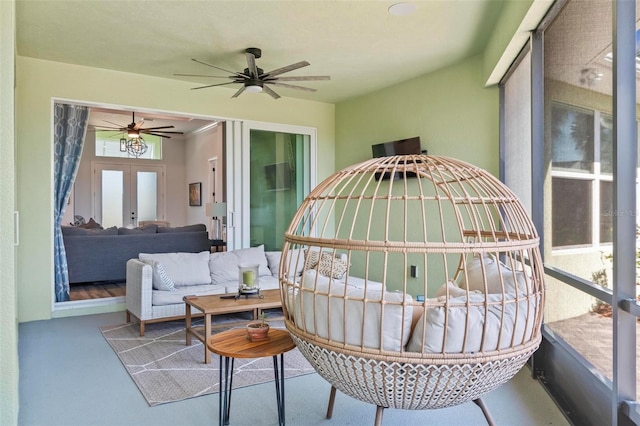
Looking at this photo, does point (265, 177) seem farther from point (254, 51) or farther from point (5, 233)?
point (5, 233)

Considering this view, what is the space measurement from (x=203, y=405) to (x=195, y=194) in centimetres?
830

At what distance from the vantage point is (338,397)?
2.68 meters

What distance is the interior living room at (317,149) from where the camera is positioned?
75.6 inches

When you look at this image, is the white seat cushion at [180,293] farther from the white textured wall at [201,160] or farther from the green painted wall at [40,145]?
the white textured wall at [201,160]

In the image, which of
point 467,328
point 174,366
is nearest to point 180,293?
point 174,366

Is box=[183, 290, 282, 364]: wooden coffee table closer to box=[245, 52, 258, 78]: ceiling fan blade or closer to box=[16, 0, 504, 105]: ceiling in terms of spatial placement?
box=[245, 52, 258, 78]: ceiling fan blade

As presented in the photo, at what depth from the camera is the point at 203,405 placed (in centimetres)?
256

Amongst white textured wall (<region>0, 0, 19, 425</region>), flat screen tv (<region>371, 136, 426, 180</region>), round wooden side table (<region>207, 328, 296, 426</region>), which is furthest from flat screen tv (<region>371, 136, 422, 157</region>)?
white textured wall (<region>0, 0, 19, 425</region>)

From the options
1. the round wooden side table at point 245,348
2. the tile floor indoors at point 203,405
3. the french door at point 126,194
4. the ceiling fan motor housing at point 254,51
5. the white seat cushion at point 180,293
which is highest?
the ceiling fan motor housing at point 254,51

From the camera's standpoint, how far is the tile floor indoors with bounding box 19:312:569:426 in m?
2.38

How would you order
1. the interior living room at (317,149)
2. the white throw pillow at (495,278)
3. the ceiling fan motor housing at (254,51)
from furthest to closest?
the ceiling fan motor housing at (254,51) < the interior living room at (317,149) < the white throw pillow at (495,278)

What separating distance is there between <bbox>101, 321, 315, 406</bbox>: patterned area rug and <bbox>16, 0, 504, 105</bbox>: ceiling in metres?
2.78

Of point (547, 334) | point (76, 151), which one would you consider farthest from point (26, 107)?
point (547, 334)

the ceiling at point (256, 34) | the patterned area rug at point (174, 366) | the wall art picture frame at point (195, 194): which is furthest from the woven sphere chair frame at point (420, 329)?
the wall art picture frame at point (195, 194)
